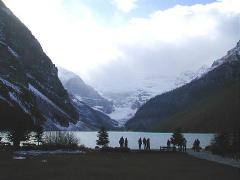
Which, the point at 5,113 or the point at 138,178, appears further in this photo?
the point at 5,113

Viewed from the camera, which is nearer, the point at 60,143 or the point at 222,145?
the point at 222,145

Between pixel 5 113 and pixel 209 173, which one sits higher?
pixel 5 113

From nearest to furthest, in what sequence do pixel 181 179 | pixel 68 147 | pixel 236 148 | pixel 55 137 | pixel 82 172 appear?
pixel 181 179 → pixel 82 172 → pixel 236 148 → pixel 68 147 → pixel 55 137

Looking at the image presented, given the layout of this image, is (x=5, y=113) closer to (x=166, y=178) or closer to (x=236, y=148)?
(x=236, y=148)

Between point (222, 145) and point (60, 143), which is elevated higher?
point (60, 143)

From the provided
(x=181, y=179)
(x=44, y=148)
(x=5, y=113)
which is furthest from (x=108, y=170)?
(x=5, y=113)

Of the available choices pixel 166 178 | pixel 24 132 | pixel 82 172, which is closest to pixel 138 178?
pixel 166 178

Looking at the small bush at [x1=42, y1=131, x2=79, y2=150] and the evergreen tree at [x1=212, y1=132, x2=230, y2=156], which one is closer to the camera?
the evergreen tree at [x1=212, y1=132, x2=230, y2=156]

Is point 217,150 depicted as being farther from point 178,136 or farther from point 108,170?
point 108,170

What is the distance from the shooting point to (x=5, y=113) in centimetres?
19025

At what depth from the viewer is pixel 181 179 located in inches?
1259

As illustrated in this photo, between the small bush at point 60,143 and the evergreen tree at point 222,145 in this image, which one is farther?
the small bush at point 60,143

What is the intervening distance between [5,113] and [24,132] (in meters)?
125

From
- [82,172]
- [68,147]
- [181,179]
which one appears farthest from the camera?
[68,147]
